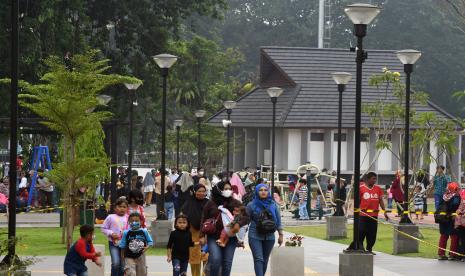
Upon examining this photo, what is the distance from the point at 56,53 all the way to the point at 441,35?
2391 inches

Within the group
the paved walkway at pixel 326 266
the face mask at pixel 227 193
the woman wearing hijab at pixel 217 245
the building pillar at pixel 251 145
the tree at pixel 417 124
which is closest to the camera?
the woman wearing hijab at pixel 217 245

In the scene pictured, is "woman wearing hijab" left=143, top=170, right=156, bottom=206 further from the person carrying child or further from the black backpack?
the person carrying child

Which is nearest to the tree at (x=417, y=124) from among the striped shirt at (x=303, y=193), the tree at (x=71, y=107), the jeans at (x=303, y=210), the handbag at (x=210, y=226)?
the striped shirt at (x=303, y=193)

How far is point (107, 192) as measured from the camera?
41.8m

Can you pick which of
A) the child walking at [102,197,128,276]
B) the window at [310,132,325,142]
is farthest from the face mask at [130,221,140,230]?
the window at [310,132,325,142]

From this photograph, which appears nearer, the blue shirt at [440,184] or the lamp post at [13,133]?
the lamp post at [13,133]

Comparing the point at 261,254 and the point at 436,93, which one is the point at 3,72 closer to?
the point at 261,254

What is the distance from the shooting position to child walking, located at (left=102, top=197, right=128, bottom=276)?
58.4 feet

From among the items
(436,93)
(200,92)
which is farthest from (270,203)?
(436,93)

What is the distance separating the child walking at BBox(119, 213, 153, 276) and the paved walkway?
13.3 ft

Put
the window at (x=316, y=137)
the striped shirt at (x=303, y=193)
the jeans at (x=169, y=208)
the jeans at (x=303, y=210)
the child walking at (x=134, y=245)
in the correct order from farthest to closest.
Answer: the window at (x=316, y=137) < the jeans at (x=303, y=210) < the striped shirt at (x=303, y=193) < the jeans at (x=169, y=208) < the child walking at (x=134, y=245)

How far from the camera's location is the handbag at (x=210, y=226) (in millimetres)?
17797

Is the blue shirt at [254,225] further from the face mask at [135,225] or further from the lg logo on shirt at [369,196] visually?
the lg logo on shirt at [369,196]

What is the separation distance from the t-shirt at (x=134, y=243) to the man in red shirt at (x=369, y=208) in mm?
8112
